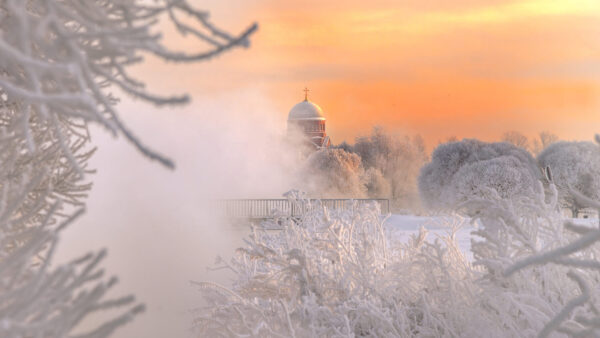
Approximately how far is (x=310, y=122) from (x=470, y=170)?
1216 inches

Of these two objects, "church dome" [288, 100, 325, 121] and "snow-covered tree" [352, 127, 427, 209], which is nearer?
"snow-covered tree" [352, 127, 427, 209]

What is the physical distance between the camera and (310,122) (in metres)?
52.0

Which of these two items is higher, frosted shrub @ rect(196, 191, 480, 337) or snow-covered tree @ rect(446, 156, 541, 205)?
snow-covered tree @ rect(446, 156, 541, 205)

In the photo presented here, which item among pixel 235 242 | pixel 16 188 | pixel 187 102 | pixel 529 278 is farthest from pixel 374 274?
pixel 235 242

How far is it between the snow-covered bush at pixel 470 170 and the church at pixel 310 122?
86.5 feet

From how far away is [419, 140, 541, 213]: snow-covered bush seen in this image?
833 inches

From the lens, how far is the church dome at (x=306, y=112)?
5197cm

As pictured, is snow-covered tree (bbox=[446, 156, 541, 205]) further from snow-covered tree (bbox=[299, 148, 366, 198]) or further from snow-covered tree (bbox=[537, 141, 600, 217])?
snow-covered tree (bbox=[299, 148, 366, 198])

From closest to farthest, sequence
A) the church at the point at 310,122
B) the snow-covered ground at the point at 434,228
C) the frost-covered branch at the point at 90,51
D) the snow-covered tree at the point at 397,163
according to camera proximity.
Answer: the frost-covered branch at the point at 90,51, the snow-covered ground at the point at 434,228, the snow-covered tree at the point at 397,163, the church at the point at 310,122

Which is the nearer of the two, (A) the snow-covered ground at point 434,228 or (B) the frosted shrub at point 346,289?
(B) the frosted shrub at point 346,289

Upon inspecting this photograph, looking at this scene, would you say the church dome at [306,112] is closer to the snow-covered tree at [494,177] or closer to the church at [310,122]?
the church at [310,122]

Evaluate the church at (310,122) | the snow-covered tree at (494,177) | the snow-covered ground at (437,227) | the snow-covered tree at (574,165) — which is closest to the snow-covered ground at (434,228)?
the snow-covered ground at (437,227)

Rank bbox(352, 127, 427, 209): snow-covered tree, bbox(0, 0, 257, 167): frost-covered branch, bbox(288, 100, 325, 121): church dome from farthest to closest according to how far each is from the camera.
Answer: bbox(288, 100, 325, 121): church dome < bbox(352, 127, 427, 209): snow-covered tree < bbox(0, 0, 257, 167): frost-covered branch

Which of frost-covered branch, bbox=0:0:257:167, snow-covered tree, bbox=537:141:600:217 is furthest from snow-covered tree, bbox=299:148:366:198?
frost-covered branch, bbox=0:0:257:167
